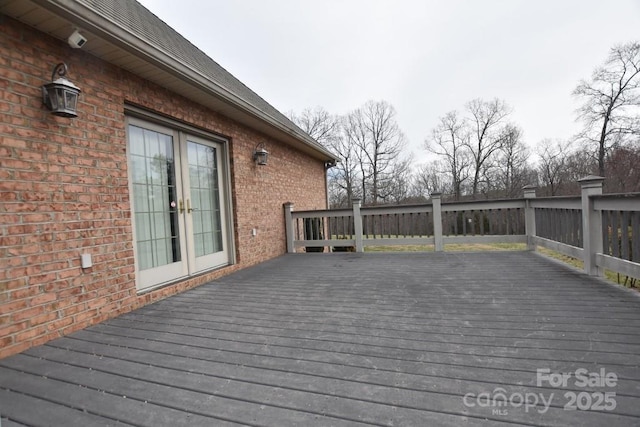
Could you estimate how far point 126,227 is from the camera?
300 cm

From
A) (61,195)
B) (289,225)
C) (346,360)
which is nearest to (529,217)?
(289,225)

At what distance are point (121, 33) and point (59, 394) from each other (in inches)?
103

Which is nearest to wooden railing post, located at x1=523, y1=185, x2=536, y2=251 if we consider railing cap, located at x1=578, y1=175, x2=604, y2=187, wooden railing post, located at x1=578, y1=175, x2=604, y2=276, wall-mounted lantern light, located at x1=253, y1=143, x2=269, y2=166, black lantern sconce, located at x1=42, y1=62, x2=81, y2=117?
wooden railing post, located at x1=578, y1=175, x2=604, y2=276

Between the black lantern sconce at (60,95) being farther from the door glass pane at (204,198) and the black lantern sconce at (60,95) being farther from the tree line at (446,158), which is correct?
the tree line at (446,158)

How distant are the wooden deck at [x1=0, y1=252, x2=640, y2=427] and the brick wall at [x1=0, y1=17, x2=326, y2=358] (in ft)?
0.89

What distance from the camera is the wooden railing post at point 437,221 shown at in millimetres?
5652

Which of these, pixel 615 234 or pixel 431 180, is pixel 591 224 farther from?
pixel 431 180

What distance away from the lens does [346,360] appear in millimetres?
1789

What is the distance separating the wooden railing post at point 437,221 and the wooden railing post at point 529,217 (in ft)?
4.51

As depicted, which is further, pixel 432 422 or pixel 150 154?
pixel 150 154

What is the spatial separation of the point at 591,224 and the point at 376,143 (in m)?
21.6

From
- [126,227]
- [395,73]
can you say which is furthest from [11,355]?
[395,73]

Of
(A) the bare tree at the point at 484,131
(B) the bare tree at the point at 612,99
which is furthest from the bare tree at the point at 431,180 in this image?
(B) the bare tree at the point at 612,99

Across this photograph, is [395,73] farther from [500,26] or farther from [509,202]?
[509,202]
